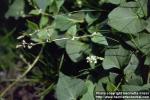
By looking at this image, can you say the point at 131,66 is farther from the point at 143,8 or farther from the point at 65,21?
the point at 65,21

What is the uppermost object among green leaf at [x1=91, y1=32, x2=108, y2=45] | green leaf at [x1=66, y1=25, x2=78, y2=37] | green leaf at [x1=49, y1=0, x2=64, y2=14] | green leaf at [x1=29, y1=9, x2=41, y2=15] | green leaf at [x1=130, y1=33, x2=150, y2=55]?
green leaf at [x1=49, y1=0, x2=64, y2=14]

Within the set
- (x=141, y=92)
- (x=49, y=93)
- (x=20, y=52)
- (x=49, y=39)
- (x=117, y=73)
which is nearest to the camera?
(x=141, y=92)

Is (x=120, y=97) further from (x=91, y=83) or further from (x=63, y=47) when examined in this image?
(x=63, y=47)

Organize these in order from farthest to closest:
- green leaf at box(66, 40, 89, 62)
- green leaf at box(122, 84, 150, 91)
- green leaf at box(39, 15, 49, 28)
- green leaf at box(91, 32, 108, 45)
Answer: green leaf at box(39, 15, 49, 28)
green leaf at box(66, 40, 89, 62)
green leaf at box(91, 32, 108, 45)
green leaf at box(122, 84, 150, 91)

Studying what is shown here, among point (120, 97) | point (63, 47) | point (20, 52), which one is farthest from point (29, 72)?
point (120, 97)

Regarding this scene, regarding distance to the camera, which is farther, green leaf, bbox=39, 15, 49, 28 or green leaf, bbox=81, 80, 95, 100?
green leaf, bbox=39, 15, 49, 28

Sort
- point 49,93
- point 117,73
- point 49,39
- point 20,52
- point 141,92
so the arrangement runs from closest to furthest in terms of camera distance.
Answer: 1. point 141,92
2. point 117,73
3. point 49,39
4. point 49,93
5. point 20,52

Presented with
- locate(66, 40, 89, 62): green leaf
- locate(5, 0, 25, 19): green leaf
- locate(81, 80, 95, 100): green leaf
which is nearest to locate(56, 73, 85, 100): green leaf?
locate(81, 80, 95, 100): green leaf

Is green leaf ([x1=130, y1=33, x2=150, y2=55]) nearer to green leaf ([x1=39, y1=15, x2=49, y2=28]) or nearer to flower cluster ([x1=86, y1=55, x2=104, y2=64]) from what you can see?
flower cluster ([x1=86, y1=55, x2=104, y2=64])
